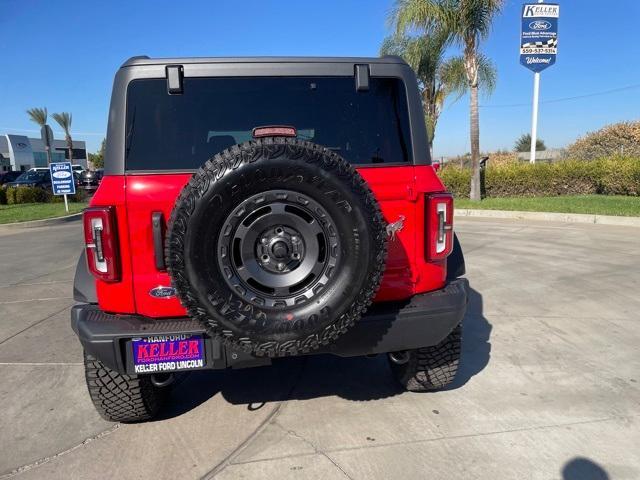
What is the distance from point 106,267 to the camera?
258cm

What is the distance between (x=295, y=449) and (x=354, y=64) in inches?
87.5

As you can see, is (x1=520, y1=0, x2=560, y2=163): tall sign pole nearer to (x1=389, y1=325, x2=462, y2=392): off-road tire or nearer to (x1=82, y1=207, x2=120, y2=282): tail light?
(x1=389, y1=325, x2=462, y2=392): off-road tire

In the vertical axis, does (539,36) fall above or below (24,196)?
above

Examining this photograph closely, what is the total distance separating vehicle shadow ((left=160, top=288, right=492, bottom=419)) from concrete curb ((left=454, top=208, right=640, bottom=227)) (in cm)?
865

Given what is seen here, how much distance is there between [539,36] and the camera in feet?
57.7

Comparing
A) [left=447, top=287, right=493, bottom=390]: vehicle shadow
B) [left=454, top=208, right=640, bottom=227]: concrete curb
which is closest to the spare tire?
[left=447, top=287, right=493, bottom=390]: vehicle shadow

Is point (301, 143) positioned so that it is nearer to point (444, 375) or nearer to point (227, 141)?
point (227, 141)

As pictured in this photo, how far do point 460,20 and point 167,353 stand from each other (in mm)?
15795

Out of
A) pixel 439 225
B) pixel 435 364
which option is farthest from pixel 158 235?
pixel 435 364

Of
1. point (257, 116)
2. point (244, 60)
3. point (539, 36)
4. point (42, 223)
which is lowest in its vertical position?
point (42, 223)

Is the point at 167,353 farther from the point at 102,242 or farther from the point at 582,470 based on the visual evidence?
the point at 582,470

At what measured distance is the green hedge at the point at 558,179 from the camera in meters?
15.3

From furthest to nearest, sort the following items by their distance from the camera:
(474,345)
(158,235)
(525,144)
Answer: (525,144) < (474,345) < (158,235)

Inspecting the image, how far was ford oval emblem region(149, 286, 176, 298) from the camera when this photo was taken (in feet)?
8.56
